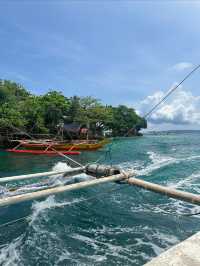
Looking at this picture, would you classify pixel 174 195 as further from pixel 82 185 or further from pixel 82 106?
pixel 82 106

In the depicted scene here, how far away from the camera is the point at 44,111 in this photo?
147 ft

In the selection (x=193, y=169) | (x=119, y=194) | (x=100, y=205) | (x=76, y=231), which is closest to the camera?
(x=76, y=231)

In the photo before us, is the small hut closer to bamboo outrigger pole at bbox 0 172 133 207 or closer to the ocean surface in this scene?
the ocean surface

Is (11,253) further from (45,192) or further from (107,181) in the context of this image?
(107,181)

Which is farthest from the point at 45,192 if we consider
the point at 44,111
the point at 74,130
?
the point at 44,111

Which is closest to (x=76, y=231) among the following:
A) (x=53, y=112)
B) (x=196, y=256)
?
(x=196, y=256)

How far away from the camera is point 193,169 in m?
17.2

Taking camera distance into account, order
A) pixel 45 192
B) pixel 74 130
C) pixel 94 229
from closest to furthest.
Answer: pixel 45 192 → pixel 94 229 → pixel 74 130

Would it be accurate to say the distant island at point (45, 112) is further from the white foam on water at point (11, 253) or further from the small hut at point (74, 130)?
the white foam on water at point (11, 253)

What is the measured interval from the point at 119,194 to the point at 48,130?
113 ft

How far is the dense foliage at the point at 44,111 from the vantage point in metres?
36.2

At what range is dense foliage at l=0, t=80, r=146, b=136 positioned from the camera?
1425 inches

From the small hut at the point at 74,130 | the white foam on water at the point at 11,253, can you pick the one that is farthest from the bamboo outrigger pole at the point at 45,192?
the small hut at the point at 74,130

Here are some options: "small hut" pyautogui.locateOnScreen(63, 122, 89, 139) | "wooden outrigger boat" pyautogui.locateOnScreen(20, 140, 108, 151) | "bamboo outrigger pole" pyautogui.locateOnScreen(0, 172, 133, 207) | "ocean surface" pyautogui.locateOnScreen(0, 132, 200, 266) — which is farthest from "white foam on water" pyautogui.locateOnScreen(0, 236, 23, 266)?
"small hut" pyautogui.locateOnScreen(63, 122, 89, 139)
